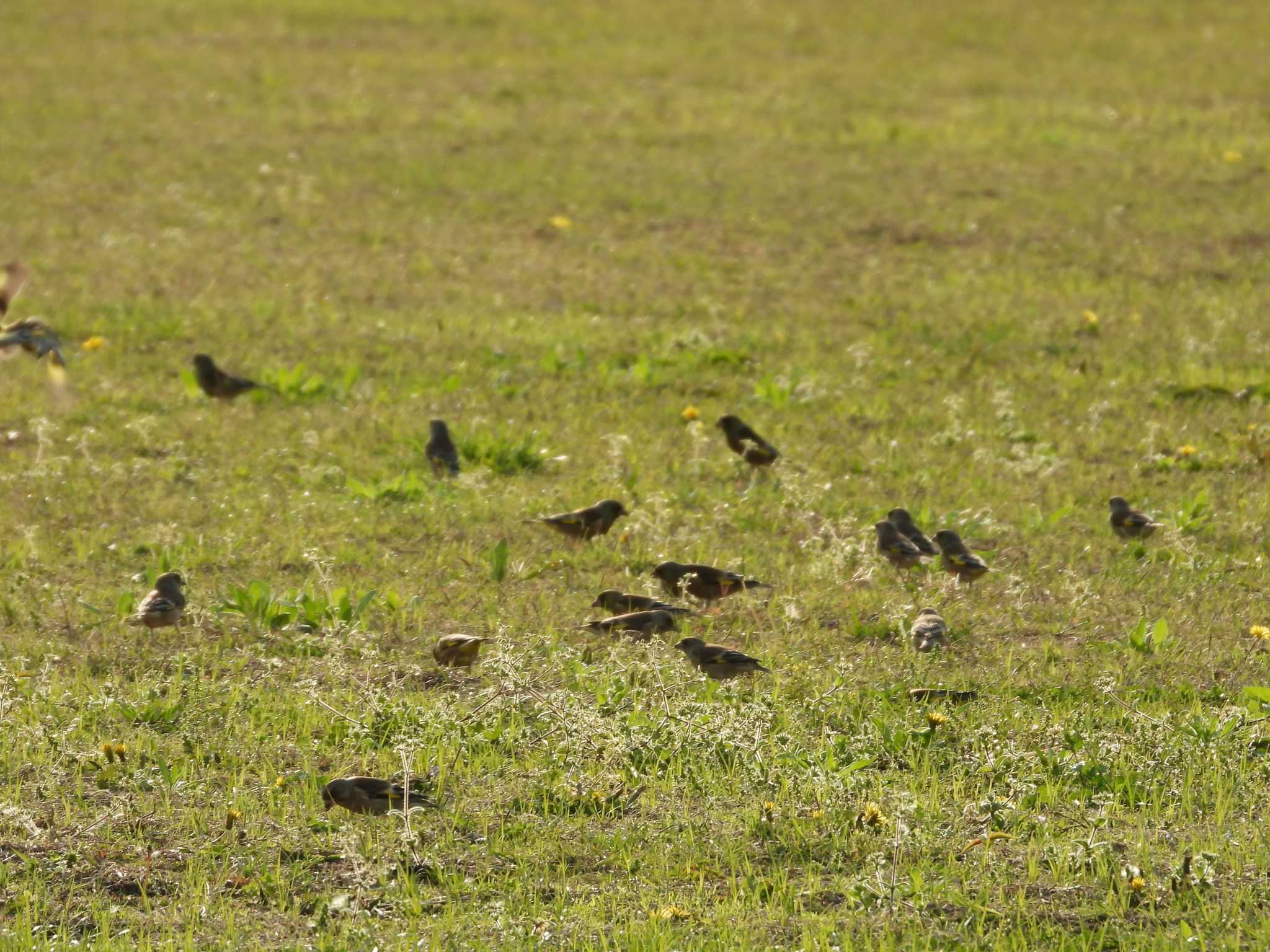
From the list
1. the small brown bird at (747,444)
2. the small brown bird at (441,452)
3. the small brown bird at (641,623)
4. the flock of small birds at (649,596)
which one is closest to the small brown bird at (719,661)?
the flock of small birds at (649,596)

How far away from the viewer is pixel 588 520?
26.8ft

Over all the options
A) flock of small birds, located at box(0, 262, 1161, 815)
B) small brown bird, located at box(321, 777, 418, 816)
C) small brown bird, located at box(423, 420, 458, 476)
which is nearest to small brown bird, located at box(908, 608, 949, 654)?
flock of small birds, located at box(0, 262, 1161, 815)

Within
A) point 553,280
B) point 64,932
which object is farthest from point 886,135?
point 64,932

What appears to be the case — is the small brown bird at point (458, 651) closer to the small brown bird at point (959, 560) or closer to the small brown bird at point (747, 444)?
the small brown bird at point (959, 560)

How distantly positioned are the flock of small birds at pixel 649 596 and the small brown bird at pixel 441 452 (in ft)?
0.11

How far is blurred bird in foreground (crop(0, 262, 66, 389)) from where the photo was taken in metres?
6.05

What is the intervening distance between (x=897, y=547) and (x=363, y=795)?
3.11 metres

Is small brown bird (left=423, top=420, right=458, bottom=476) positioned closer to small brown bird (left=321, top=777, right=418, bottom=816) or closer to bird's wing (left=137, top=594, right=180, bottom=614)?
bird's wing (left=137, top=594, right=180, bottom=614)

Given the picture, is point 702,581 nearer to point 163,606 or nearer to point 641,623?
point 641,623

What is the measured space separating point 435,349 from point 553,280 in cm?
250

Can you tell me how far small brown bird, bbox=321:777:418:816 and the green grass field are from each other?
10 centimetres

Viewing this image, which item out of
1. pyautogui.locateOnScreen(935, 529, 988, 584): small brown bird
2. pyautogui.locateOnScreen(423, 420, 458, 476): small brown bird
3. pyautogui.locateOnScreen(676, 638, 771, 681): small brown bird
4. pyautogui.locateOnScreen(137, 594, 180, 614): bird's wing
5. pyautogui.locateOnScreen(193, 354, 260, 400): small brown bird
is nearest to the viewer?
pyautogui.locateOnScreen(676, 638, 771, 681): small brown bird

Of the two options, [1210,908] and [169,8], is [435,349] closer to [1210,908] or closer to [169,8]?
[1210,908]

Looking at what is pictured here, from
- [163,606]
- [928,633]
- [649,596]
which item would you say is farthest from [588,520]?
[163,606]
